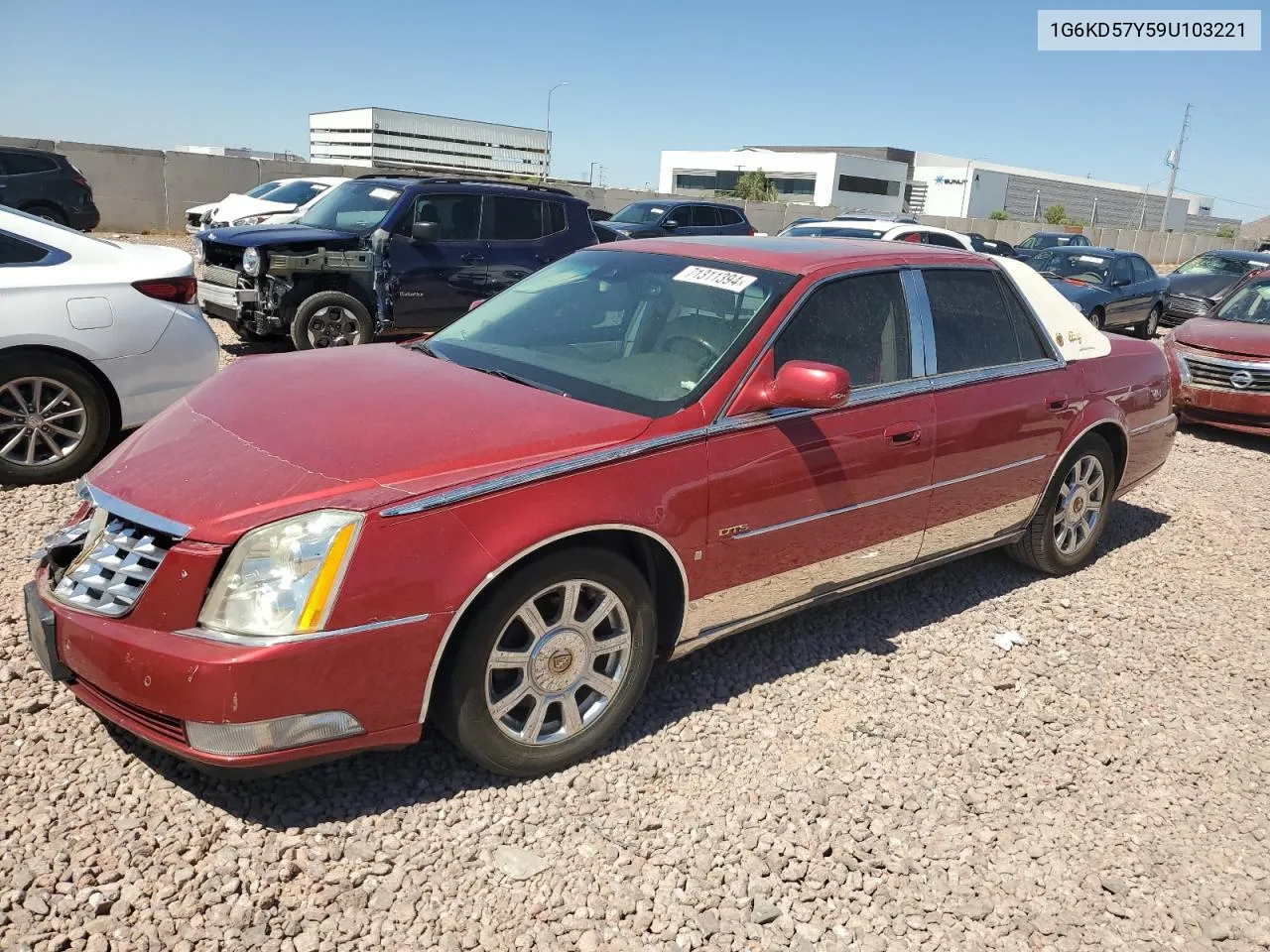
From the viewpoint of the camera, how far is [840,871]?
117 inches

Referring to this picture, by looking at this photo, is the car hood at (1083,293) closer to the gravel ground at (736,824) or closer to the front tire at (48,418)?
the gravel ground at (736,824)

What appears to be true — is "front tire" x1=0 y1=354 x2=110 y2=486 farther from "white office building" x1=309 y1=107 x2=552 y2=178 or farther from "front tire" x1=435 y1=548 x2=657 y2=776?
"white office building" x1=309 y1=107 x2=552 y2=178

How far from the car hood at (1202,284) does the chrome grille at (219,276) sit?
15763 mm

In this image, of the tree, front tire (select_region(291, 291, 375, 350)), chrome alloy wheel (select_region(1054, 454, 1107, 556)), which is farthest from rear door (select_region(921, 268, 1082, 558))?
the tree

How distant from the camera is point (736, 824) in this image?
10.3ft

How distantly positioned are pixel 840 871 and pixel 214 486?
2.15m

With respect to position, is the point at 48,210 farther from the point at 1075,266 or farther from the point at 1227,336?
the point at 1227,336

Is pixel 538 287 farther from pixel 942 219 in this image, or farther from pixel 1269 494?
pixel 942 219

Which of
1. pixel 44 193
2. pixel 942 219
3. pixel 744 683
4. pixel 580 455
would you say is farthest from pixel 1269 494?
pixel 942 219

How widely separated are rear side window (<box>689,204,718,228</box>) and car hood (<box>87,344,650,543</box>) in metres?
15.6

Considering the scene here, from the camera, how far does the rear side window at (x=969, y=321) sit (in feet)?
14.4

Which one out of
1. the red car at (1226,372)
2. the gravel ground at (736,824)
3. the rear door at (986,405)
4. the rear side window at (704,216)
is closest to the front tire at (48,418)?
the gravel ground at (736,824)

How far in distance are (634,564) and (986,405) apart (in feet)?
6.73

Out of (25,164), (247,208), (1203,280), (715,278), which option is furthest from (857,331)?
(25,164)
